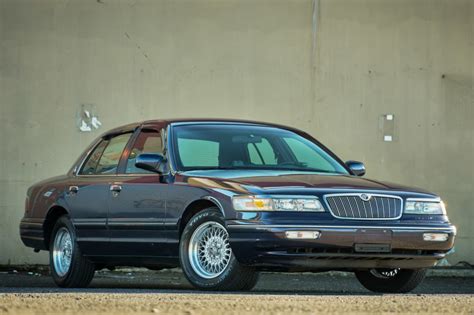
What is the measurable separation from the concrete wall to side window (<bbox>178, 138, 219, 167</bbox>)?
17.4 ft

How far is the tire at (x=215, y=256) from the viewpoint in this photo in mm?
11117

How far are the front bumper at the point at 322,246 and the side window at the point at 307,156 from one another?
1.56 m

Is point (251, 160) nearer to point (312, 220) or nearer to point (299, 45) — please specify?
point (312, 220)

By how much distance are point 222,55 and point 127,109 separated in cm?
138

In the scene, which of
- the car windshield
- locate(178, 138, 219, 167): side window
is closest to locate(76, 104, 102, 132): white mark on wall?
the car windshield

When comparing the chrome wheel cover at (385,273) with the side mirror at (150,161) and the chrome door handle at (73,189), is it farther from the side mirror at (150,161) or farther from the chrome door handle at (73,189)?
the chrome door handle at (73,189)

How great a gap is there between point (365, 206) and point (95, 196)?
2.84 m

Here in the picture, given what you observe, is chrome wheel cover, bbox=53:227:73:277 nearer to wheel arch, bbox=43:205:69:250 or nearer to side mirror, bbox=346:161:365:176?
wheel arch, bbox=43:205:69:250

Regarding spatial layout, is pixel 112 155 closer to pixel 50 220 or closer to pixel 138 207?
pixel 50 220

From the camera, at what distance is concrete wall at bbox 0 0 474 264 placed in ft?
58.0

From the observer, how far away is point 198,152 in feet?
40.1

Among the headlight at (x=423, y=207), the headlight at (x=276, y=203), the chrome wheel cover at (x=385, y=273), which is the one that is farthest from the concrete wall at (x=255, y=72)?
the headlight at (x=276, y=203)

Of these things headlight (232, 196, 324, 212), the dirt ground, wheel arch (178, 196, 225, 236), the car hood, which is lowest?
the dirt ground

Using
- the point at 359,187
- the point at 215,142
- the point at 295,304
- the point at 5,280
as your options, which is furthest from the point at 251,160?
the point at 5,280
